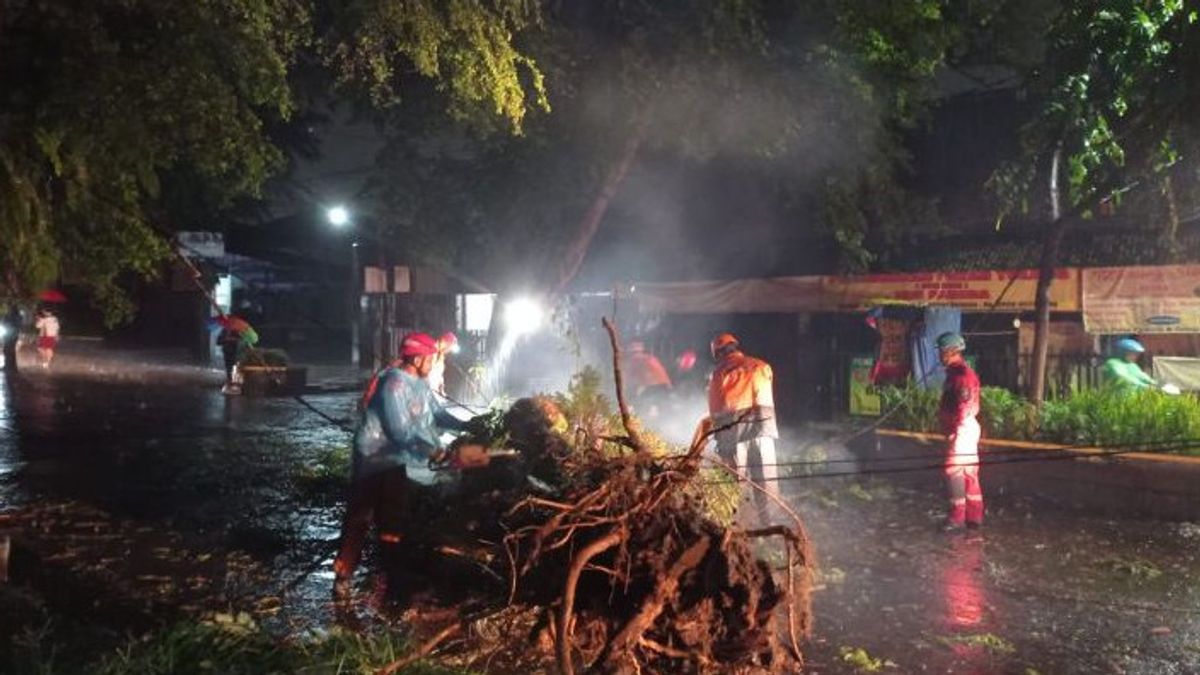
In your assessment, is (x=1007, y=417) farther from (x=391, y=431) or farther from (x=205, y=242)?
(x=205, y=242)

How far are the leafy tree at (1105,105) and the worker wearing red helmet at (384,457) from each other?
6566mm

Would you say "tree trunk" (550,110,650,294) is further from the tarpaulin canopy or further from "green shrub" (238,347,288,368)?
"green shrub" (238,347,288,368)

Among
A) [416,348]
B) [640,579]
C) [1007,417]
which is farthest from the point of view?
[1007,417]

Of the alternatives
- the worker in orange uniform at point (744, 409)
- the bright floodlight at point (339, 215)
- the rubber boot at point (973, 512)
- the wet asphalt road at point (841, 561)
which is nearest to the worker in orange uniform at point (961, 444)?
the rubber boot at point (973, 512)

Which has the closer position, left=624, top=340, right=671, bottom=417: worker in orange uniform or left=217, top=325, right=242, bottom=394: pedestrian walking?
left=624, top=340, right=671, bottom=417: worker in orange uniform

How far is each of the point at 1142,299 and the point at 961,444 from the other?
17.1ft

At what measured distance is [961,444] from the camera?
9.09 metres

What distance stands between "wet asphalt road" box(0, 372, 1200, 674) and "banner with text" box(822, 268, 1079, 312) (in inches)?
164

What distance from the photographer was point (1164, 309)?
12.3 meters

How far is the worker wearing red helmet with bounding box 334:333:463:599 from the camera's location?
677cm

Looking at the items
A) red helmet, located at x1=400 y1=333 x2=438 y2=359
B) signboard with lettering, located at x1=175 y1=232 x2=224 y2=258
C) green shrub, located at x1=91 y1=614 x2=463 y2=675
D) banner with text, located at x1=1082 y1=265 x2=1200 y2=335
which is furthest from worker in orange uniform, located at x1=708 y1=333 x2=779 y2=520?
signboard with lettering, located at x1=175 y1=232 x2=224 y2=258

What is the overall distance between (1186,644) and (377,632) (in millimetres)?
5052

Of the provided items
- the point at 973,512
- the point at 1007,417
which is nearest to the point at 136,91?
the point at 973,512

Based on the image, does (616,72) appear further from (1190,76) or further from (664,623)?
(664,623)
